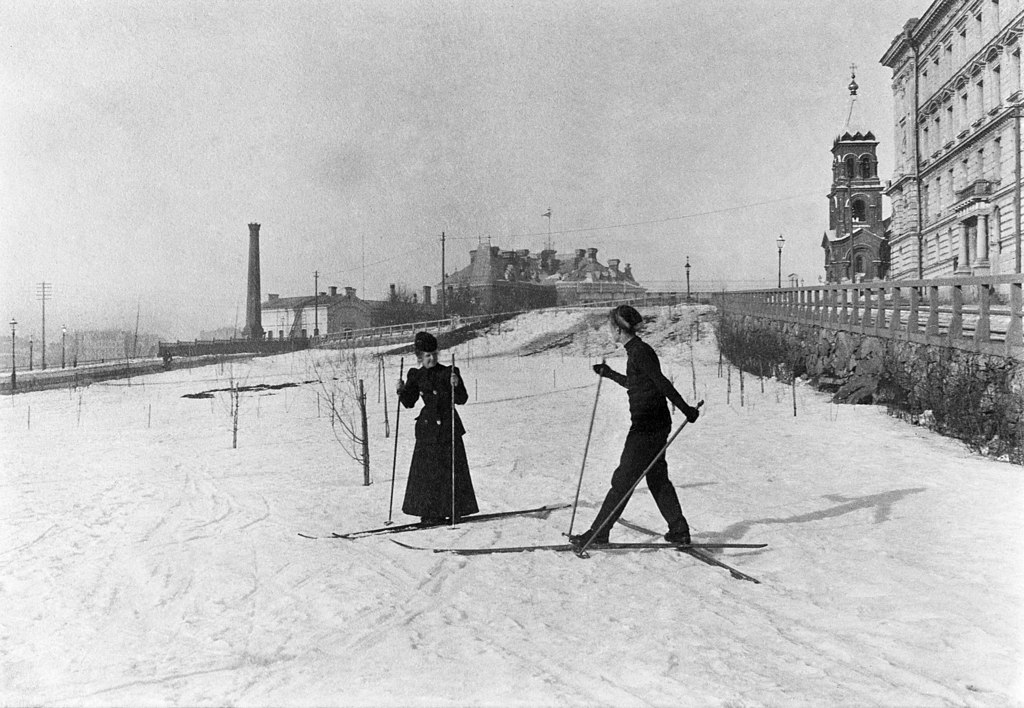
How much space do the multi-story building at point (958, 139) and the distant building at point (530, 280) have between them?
2318 centimetres

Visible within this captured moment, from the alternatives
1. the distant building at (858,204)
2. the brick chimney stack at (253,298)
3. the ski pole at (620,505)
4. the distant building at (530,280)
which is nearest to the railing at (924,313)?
the ski pole at (620,505)

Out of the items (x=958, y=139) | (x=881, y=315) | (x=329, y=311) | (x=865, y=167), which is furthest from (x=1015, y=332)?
(x=329, y=311)

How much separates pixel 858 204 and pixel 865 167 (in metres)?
2.57

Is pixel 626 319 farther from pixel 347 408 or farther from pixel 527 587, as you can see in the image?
pixel 347 408

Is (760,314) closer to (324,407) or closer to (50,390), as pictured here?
(324,407)

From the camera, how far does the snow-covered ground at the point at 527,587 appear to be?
3.37m

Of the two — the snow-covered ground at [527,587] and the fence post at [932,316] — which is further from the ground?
the fence post at [932,316]

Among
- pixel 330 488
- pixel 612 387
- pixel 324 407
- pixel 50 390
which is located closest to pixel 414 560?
pixel 330 488

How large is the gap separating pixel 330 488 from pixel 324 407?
390 inches

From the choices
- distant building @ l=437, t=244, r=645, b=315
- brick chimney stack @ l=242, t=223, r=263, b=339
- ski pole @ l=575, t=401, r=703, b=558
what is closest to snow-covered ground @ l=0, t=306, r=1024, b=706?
ski pole @ l=575, t=401, r=703, b=558

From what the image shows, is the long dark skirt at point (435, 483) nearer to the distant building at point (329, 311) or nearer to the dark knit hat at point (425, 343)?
the dark knit hat at point (425, 343)

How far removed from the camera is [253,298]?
193 ft

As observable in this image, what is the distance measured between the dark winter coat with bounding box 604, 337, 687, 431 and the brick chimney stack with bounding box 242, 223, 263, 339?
5623 cm

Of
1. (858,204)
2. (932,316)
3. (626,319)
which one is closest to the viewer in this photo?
(626,319)
